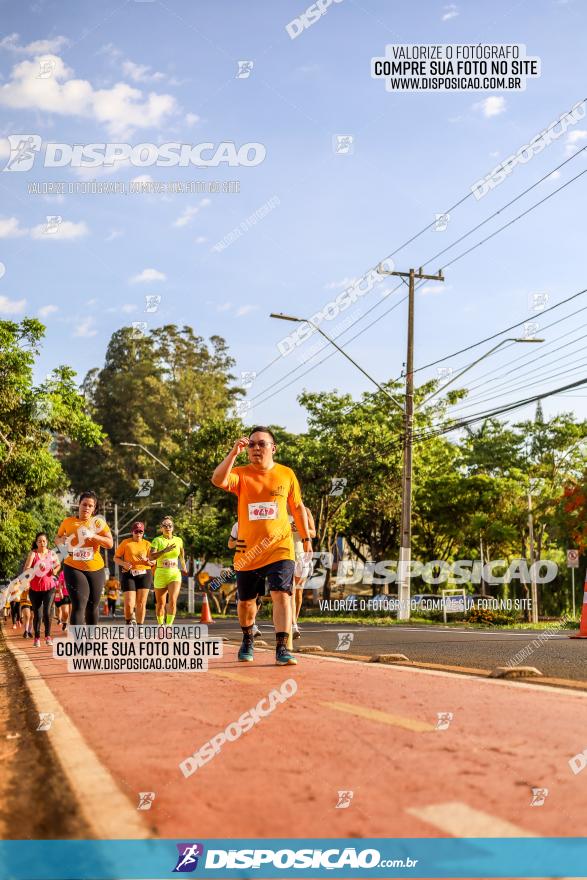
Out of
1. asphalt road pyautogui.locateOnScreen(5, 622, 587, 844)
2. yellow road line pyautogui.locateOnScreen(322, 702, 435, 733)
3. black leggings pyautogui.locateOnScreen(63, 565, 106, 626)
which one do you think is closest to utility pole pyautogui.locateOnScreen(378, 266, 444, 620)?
black leggings pyautogui.locateOnScreen(63, 565, 106, 626)

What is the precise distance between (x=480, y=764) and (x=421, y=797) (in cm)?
52

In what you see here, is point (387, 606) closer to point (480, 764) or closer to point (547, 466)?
point (547, 466)

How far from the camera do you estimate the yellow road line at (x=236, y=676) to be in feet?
21.5

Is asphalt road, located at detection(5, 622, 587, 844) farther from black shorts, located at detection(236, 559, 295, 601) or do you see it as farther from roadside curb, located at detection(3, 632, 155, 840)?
black shorts, located at detection(236, 559, 295, 601)

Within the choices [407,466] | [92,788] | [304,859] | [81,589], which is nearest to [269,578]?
[81,589]

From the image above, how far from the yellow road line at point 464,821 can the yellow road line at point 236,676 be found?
378 centimetres

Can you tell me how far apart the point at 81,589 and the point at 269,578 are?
11.1 feet

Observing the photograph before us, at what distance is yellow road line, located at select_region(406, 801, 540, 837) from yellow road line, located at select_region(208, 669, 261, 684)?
378 centimetres

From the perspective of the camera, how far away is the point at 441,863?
244 centimetres

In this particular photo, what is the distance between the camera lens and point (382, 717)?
4500 mm

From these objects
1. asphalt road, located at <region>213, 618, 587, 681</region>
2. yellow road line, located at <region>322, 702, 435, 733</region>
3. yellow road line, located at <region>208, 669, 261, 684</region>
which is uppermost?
yellow road line, located at <region>322, 702, 435, 733</region>

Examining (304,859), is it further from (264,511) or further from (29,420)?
(29,420)

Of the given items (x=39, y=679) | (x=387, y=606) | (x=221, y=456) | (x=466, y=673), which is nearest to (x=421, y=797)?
(x=466, y=673)

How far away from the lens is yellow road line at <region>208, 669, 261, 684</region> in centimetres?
656
